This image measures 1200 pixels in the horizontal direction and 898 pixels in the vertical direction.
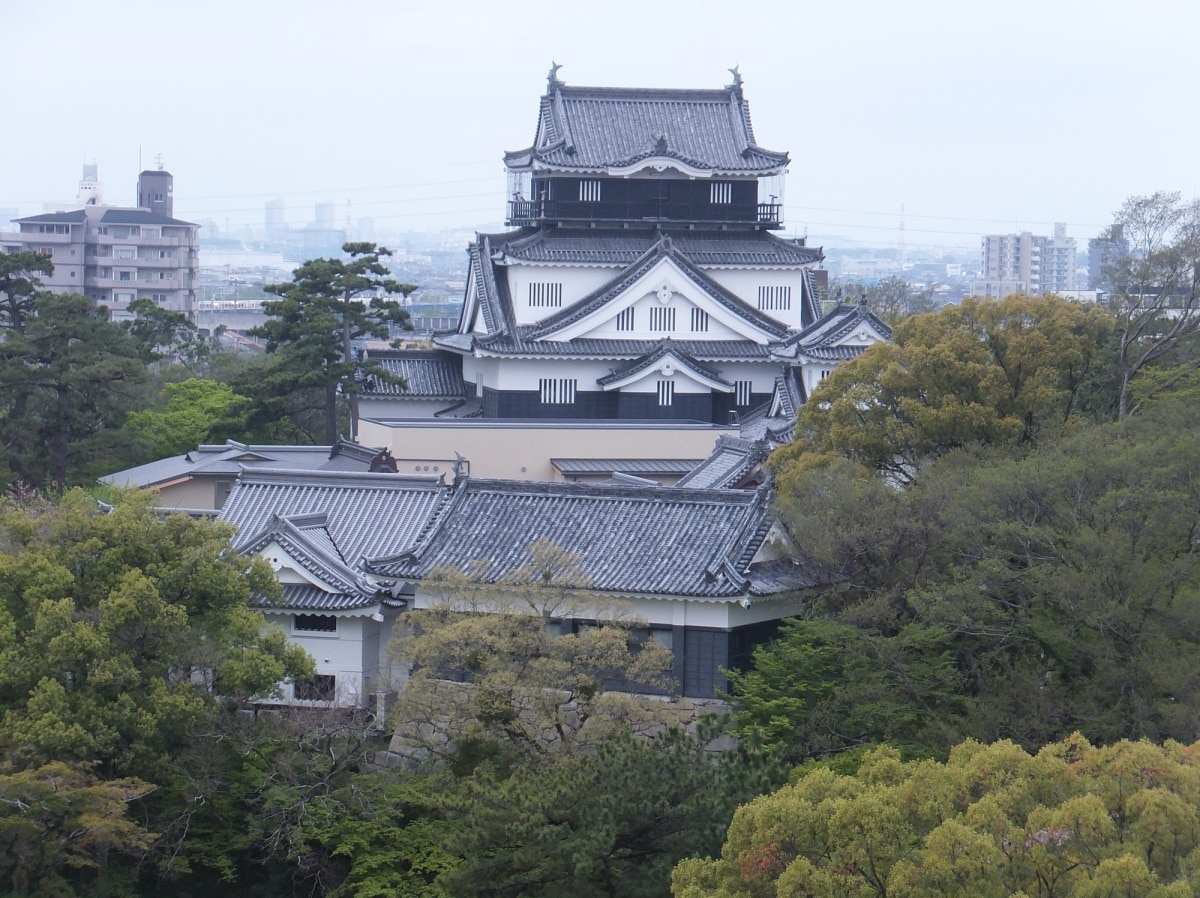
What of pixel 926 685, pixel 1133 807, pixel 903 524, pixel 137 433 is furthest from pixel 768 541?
pixel 137 433

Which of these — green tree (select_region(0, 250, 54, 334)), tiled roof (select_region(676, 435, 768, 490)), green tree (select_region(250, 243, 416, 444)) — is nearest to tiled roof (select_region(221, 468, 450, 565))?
tiled roof (select_region(676, 435, 768, 490))

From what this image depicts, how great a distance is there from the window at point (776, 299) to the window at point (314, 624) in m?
22.5

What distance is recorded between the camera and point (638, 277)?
40.9m

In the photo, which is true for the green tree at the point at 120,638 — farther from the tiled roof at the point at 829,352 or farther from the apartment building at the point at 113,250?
the apartment building at the point at 113,250

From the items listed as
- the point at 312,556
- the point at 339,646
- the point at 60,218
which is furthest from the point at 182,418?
the point at 60,218

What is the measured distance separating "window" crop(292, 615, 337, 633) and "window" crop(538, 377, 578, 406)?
18.4 meters

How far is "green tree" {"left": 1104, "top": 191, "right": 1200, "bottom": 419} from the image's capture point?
26.8 metres

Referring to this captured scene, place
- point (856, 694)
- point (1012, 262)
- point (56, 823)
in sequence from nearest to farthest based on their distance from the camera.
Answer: point (56, 823)
point (856, 694)
point (1012, 262)

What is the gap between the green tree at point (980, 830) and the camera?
1259 centimetres

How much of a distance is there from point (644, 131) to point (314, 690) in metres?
24.7

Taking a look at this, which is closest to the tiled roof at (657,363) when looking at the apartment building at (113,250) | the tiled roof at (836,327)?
the tiled roof at (836,327)

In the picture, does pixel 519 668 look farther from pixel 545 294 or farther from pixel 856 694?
pixel 545 294

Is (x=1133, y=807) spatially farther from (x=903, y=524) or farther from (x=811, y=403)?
(x=811, y=403)

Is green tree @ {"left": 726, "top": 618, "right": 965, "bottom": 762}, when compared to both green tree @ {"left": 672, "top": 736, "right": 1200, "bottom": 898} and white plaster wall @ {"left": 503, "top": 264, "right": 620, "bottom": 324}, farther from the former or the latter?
white plaster wall @ {"left": 503, "top": 264, "right": 620, "bottom": 324}
